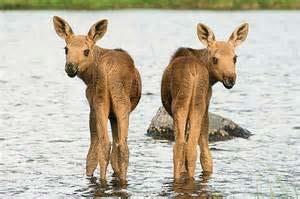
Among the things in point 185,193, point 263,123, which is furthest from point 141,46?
point 185,193

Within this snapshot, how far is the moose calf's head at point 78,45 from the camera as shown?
1255 cm

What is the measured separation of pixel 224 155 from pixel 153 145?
1549 mm

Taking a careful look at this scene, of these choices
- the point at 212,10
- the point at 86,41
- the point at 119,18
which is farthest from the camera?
the point at 212,10

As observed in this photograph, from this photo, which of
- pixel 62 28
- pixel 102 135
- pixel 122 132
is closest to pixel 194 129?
pixel 122 132

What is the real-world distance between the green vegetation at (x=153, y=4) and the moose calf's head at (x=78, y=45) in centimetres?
4663

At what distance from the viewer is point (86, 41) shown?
12867 millimetres

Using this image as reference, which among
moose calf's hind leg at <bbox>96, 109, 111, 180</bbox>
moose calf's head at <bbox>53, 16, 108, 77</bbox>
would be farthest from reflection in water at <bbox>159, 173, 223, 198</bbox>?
moose calf's head at <bbox>53, 16, 108, 77</bbox>

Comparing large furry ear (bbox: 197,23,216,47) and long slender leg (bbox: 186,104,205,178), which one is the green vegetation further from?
long slender leg (bbox: 186,104,205,178)

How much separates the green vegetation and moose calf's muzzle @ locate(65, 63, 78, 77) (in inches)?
1855

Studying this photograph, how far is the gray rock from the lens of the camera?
1838 cm

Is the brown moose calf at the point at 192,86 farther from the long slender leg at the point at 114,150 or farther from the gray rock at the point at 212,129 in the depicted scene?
the gray rock at the point at 212,129

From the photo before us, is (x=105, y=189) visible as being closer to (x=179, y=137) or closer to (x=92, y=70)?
(x=179, y=137)

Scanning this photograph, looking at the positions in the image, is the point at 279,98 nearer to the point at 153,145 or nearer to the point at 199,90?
the point at 153,145

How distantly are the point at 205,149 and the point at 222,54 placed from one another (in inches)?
65.1
